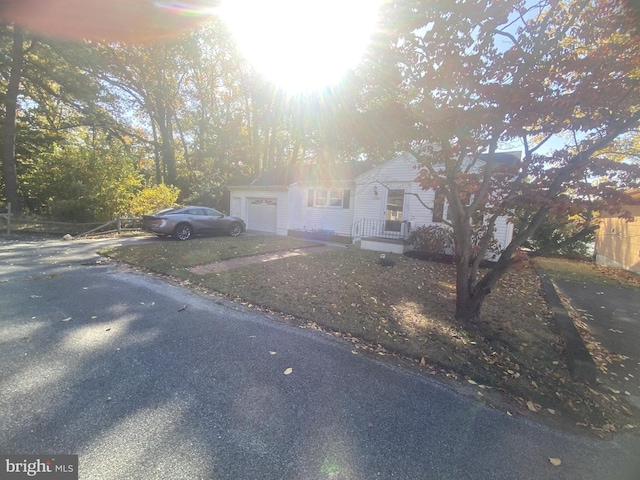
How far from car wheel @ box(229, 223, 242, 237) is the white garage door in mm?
2519

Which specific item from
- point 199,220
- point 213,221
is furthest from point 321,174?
point 199,220

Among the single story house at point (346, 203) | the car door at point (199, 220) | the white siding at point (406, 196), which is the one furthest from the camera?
the car door at point (199, 220)

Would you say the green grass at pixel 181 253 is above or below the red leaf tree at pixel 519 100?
below

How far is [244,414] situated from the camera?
7.50 ft

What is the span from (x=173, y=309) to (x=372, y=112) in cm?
445

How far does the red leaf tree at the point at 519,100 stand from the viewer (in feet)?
11.1

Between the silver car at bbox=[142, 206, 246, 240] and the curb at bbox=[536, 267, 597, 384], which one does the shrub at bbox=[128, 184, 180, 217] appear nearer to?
the silver car at bbox=[142, 206, 246, 240]

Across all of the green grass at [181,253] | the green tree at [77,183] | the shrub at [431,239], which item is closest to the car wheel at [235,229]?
the green grass at [181,253]

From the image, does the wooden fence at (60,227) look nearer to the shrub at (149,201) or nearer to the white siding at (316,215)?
the shrub at (149,201)

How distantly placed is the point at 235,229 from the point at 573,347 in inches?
496

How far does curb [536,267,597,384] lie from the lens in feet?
10.5

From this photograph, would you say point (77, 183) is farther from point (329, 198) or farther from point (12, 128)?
point (329, 198)

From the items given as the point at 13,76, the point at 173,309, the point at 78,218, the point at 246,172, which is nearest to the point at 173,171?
the point at 246,172

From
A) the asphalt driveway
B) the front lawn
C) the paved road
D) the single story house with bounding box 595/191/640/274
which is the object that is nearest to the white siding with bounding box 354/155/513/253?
the front lawn
